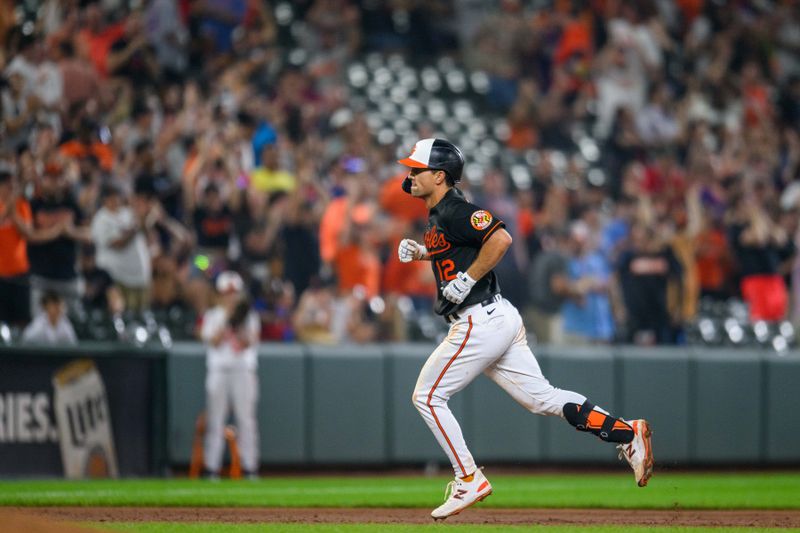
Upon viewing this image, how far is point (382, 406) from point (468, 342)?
6119mm

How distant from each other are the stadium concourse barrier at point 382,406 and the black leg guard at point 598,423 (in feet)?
18.5

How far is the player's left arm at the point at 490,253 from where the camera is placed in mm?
7375

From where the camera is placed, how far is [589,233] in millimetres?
14562

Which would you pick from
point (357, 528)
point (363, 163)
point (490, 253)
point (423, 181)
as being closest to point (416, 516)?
point (357, 528)

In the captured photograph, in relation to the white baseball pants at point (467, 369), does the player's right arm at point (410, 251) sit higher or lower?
higher

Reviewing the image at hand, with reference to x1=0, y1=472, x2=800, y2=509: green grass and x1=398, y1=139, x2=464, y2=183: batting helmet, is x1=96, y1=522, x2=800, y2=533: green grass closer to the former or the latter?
x1=0, y1=472, x2=800, y2=509: green grass

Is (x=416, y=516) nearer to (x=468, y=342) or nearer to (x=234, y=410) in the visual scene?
(x=468, y=342)

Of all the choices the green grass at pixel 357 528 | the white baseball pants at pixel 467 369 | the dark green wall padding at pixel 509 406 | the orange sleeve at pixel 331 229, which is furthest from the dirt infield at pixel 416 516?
the orange sleeve at pixel 331 229

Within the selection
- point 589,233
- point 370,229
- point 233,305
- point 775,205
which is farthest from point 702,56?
point 233,305

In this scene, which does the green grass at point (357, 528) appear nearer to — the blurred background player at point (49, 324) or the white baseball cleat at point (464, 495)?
the white baseball cleat at point (464, 495)

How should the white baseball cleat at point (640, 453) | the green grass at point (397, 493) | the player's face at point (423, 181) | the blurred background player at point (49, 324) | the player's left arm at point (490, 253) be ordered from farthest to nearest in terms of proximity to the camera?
1. the blurred background player at point (49, 324)
2. the green grass at point (397, 493)
3. the player's face at point (423, 181)
4. the white baseball cleat at point (640, 453)
5. the player's left arm at point (490, 253)

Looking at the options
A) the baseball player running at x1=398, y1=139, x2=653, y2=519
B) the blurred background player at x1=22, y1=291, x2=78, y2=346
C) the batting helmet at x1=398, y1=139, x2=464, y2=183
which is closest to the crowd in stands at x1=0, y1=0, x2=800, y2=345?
the blurred background player at x1=22, y1=291, x2=78, y2=346

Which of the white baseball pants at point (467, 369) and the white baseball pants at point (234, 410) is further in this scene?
the white baseball pants at point (234, 410)

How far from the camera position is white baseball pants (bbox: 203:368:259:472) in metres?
12.1
